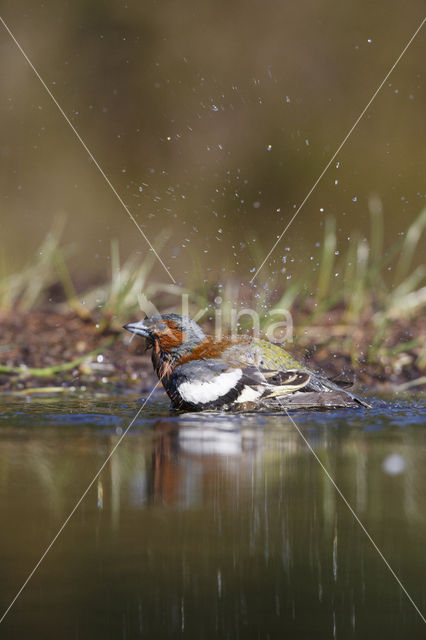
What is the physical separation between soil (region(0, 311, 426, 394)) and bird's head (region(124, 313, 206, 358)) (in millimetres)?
735

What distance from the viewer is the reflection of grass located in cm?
750

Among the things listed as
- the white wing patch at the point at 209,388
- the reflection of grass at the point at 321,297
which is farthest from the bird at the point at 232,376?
the reflection of grass at the point at 321,297

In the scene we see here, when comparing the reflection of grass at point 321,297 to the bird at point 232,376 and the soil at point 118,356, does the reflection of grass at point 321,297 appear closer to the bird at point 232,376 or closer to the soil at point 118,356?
the soil at point 118,356

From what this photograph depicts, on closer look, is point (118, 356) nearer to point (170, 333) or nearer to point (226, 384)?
point (170, 333)

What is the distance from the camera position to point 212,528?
3127mm

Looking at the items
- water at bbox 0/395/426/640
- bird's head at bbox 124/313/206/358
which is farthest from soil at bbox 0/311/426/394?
water at bbox 0/395/426/640

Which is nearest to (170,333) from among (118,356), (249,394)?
(249,394)

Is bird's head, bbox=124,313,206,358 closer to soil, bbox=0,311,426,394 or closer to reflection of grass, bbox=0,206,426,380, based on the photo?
soil, bbox=0,311,426,394

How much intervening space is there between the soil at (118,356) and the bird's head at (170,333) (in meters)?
0.73

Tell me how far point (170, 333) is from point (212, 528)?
9.45ft

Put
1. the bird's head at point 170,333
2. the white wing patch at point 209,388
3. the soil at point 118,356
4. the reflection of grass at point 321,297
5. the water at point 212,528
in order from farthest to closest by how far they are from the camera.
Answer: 1. the reflection of grass at point 321,297
2. the soil at point 118,356
3. the bird's head at point 170,333
4. the white wing patch at point 209,388
5. the water at point 212,528

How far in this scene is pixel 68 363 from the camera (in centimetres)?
692

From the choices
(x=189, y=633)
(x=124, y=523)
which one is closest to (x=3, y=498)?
(x=124, y=523)

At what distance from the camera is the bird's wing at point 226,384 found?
5508 millimetres
